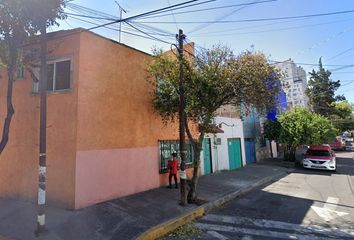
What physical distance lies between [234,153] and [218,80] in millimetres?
11915

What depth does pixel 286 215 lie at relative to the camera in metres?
9.00

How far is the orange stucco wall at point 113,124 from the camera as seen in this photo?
9086 mm

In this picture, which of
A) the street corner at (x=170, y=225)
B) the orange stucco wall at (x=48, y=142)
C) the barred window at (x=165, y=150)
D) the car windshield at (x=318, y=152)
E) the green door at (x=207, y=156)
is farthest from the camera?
the car windshield at (x=318, y=152)

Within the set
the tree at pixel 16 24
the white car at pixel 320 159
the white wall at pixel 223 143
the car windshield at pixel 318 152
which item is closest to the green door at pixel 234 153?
the white wall at pixel 223 143

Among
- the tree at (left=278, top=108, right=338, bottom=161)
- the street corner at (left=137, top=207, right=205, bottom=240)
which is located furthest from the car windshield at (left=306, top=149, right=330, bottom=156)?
the street corner at (left=137, top=207, right=205, bottom=240)

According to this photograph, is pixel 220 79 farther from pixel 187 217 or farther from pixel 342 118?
pixel 342 118

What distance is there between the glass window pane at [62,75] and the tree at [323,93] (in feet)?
143

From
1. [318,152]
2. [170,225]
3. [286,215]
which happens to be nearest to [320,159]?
[318,152]

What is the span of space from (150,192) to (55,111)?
15.6 ft

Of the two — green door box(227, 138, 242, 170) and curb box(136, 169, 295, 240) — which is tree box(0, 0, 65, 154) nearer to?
curb box(136, 169, 295, 240)

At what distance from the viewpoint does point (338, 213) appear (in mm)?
9211

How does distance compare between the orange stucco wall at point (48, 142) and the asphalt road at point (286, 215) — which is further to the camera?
the orange stucco wall at point (48, 142)

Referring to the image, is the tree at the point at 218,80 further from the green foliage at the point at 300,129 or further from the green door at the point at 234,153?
the green foliage at the point at 300,129

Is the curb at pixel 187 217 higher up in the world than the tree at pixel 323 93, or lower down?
lower down
